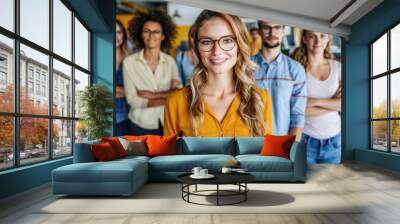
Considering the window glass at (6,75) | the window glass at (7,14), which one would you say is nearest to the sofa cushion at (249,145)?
the window glass at (6,75)

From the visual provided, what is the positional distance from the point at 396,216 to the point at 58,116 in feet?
17.7

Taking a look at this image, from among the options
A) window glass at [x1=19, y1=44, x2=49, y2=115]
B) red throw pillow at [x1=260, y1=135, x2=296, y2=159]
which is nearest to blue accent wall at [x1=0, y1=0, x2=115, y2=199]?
window glass at [x1=19, y1=44, x2=49, y2=115]

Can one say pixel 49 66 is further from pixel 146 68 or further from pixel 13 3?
pixel 146 68

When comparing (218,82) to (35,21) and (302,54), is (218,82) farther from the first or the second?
(35,21)

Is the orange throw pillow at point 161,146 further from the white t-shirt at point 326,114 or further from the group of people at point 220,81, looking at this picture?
the white t-shirt at point 326,114

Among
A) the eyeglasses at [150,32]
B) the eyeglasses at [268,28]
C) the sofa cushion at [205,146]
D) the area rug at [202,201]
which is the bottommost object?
the area rug at [202,201]

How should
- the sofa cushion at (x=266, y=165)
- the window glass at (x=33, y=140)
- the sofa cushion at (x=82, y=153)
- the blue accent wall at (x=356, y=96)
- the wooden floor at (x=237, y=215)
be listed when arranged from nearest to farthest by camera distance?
1. the wooden floor at (x=237, y=215)
2. the window glass at (x=33, y=140)
3. the sofa cushion at (x=82, y=153)
4. the sofa cushion at (x=266, y=165)
5. the blue accent wall at (x=356, y=96)

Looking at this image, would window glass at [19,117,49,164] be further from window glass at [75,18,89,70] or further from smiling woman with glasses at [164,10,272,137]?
smiling woman with glasses at [164,10,272,137]

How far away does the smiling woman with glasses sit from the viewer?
8734mm

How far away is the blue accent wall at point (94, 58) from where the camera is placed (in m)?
5.15

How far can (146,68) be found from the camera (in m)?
8.89

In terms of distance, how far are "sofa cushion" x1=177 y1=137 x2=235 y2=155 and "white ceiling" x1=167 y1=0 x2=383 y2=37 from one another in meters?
3.18

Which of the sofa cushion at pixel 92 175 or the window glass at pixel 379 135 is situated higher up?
the window glass at pixel 379 135

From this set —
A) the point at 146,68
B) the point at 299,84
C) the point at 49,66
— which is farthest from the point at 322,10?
the point at 49,66
